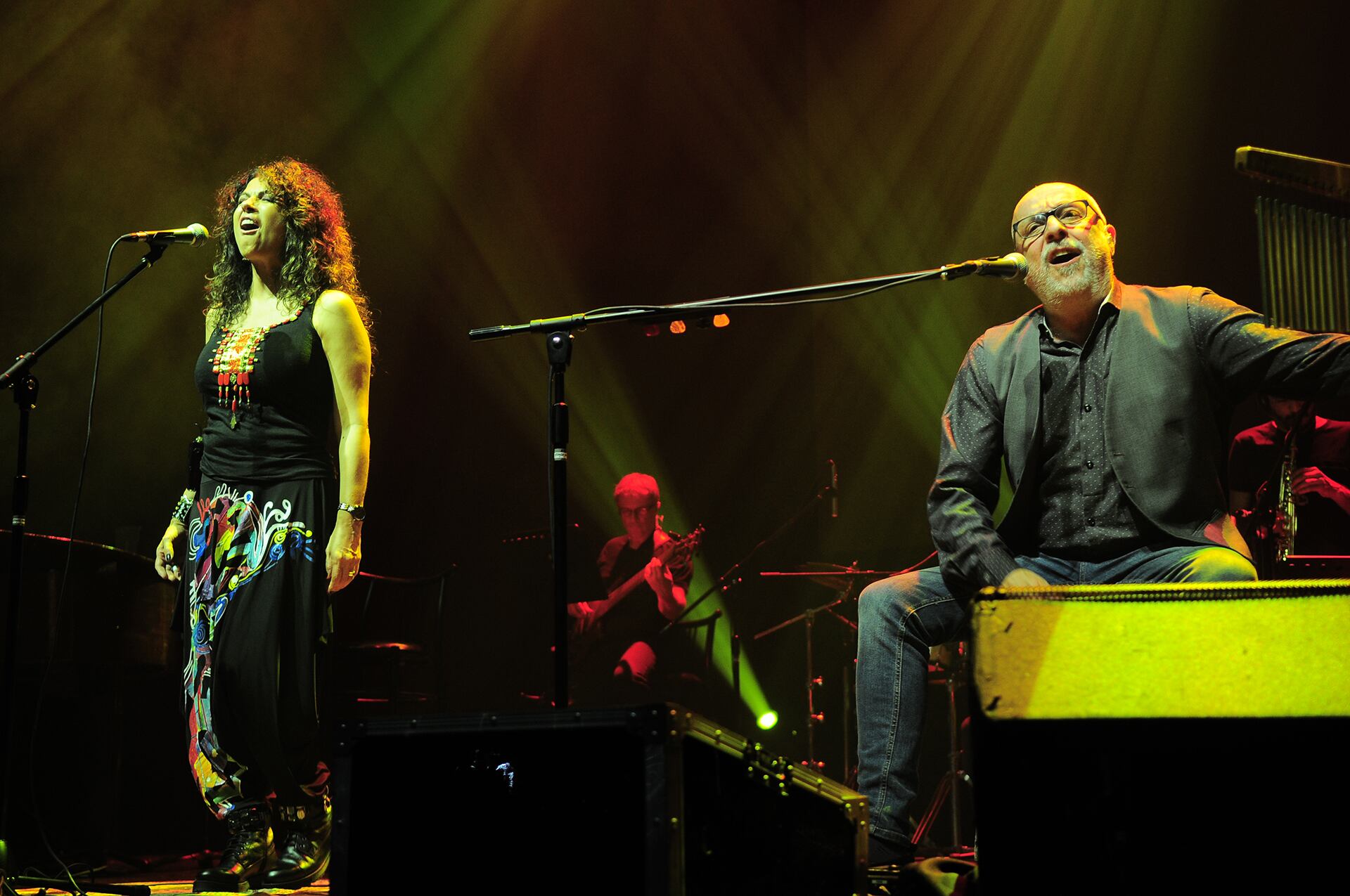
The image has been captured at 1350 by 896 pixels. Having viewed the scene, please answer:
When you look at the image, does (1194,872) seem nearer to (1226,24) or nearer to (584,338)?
(1226,24)

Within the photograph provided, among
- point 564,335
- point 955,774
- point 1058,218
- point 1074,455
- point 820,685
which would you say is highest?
point 1058,218

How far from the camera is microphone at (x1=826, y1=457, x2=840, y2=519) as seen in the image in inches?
273

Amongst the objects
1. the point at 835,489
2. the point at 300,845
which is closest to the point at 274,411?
the point at 300,845

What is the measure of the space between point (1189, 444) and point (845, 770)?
151 inches

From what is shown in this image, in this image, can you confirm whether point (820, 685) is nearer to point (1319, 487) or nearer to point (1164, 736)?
point (1319, 487)

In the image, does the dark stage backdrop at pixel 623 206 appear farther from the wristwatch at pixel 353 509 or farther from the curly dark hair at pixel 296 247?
the wristwatch at pixel 353 509

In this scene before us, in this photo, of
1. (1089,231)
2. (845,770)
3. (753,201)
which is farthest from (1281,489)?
(753,201)

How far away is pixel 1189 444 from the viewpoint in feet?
8.80

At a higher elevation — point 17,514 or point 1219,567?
point 17,514

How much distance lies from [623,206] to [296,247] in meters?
4.44

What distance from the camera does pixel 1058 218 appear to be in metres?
2.97

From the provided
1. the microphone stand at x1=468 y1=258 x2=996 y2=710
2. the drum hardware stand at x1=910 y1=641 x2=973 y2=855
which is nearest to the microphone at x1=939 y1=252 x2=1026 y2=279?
the microphone stand at x1=468 y1=258 x2=996 y2=710

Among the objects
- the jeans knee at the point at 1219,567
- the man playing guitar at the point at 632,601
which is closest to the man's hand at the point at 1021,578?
the jeans knee at the point at 1219,567

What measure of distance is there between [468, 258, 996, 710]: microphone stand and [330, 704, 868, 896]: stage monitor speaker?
21.1 inches
